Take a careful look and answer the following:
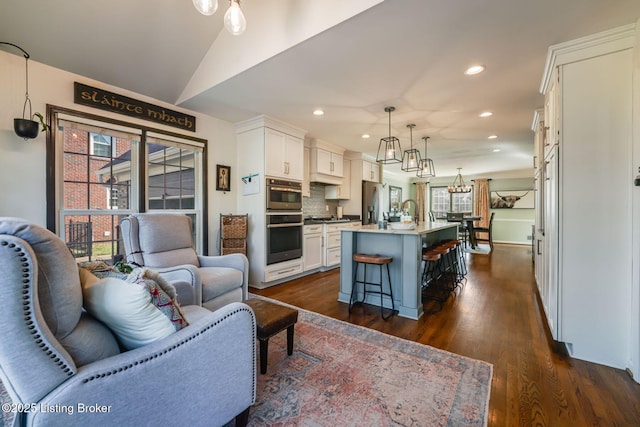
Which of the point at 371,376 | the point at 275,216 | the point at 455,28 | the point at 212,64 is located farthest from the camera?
the point at 275,216

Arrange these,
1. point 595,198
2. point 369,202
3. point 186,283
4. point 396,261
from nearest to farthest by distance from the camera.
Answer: point 595,198, point 186,283, point 396,261, point 369,202

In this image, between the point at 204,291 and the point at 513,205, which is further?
the point at 513,205

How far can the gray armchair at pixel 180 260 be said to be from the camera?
2.18 m

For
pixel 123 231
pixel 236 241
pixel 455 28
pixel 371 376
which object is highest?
pixel 455 28

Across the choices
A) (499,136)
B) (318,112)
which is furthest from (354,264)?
(499,136)

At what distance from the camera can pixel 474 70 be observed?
7.97ft

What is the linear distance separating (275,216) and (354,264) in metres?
1.44

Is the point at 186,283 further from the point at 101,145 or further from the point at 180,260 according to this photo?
the point at 101,145

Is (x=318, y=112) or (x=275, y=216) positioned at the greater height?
(x=318, y=112)

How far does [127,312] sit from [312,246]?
3.66 metres

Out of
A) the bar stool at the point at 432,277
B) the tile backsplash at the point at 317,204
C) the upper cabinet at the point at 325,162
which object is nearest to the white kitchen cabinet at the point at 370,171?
the upper cabinet at the point at 325,162

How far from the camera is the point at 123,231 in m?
2.46

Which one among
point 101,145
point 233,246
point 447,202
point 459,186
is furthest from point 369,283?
point 447,202

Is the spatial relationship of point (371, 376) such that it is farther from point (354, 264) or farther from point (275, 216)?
point (275, 216)
